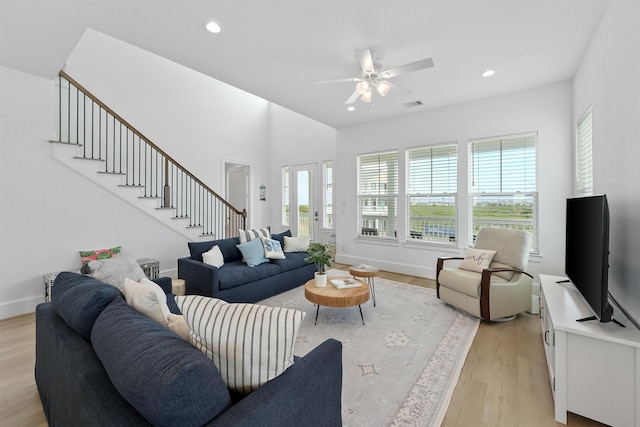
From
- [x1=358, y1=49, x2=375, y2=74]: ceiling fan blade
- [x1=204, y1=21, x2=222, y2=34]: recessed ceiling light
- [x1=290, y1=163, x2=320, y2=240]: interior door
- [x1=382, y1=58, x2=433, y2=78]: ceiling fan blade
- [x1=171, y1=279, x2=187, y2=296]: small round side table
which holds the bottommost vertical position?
[x1=171, y1=279, x2=187, y2=296]: small round side table

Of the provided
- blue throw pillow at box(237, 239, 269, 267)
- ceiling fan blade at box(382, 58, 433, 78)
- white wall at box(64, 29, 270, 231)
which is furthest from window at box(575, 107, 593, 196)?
white wall at box(64, 29, 270, 231)

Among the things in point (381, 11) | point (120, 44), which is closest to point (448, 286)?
point (381, 11)

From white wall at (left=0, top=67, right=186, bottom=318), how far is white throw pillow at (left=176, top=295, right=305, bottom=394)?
3.60m

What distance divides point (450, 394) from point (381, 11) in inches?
115

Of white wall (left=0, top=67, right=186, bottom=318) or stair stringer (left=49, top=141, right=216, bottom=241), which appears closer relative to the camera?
white wall (left=0, top=67, right=186, bottom=318)

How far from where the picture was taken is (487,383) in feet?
6.53

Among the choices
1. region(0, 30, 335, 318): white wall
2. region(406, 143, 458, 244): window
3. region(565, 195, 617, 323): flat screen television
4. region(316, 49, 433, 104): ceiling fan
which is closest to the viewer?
region(565, 195, 617, 323): flat screen television

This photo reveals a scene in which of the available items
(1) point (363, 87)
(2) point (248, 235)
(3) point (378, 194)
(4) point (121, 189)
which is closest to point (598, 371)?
(1) point (363, 87)

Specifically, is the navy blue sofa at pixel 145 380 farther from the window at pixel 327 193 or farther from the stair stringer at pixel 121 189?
the window at pixel 327 193

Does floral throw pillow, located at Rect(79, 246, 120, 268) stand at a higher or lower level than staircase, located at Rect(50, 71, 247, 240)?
lower

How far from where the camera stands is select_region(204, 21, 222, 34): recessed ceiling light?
2.34 metres

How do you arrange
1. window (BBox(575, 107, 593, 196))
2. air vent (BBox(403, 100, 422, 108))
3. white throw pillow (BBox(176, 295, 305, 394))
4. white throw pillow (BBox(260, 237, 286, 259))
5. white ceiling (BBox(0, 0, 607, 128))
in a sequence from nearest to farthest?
white throw pillow (BBox(176, 295, 305, 394)), white ceiling (BBox(0, 0, 607, 128)), window (BBox(575, 107, 593, 196)), white throw pillow (BBox(260, 237, 286, 259)), air vent (BBox(403, 100, 422, 108))

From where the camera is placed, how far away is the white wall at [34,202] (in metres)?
3.10

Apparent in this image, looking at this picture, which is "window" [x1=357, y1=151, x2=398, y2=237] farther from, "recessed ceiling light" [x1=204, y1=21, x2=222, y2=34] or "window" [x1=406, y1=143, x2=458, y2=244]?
"recessed ceiling light" [x1=204, y1=21, x2=222, y2=34]
